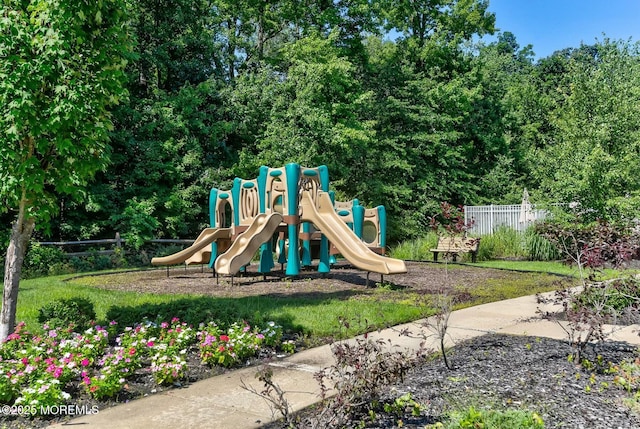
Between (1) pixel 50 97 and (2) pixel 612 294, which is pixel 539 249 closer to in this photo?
(2) pixel 612 294

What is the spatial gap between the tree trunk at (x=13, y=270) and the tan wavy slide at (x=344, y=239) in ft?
17.8

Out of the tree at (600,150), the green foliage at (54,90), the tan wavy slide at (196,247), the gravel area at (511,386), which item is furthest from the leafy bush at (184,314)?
the tree at (600,150)

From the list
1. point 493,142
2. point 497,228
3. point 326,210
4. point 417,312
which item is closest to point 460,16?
point 493,142

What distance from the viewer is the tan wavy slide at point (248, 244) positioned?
10383 mm

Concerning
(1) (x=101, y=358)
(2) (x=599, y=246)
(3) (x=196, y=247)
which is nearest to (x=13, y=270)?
(1) (x=101, y=358)

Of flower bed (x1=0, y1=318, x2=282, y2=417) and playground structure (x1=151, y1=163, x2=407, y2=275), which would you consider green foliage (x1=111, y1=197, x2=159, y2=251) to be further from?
flower bed (x1=0, y1=318, x2=282, y2=417)

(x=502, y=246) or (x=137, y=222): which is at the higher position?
(x=137, y=222)

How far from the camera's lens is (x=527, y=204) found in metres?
21.8

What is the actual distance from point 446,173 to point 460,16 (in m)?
9.17

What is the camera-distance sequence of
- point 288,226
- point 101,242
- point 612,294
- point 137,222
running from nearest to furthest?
1. point 612,294
2. point 288,226
3. point 101,242
4. point 137,222

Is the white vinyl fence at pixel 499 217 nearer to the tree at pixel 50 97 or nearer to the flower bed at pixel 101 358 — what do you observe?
the flower bed at pixel 101 358

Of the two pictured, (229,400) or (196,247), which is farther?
(196,247)

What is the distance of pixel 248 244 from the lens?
10945mm

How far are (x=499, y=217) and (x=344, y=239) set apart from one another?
13.8m
